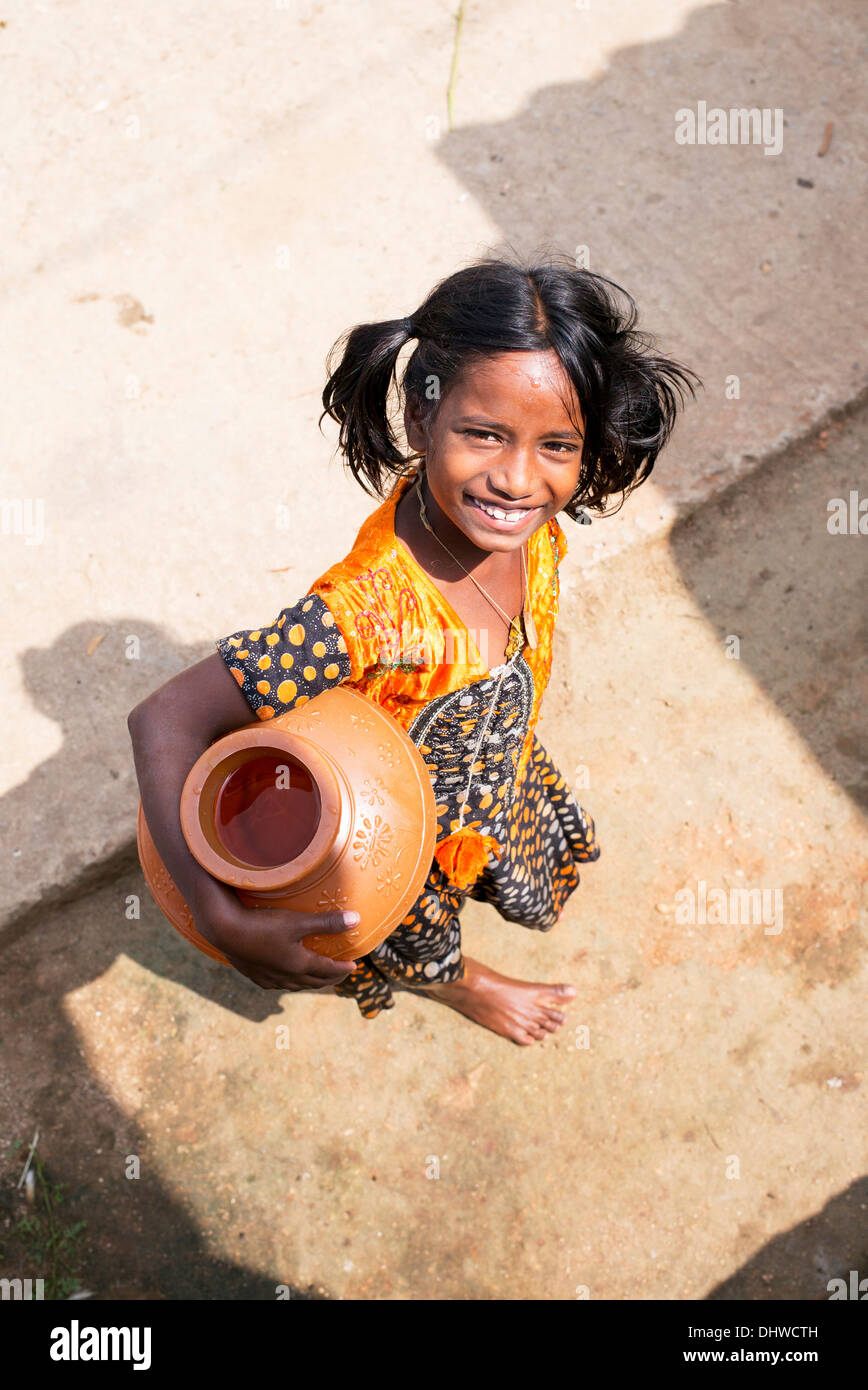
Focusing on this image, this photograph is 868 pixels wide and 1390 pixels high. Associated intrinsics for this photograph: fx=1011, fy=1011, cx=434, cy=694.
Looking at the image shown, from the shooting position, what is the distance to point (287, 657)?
157 centimetres

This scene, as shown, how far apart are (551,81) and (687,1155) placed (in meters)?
4.00

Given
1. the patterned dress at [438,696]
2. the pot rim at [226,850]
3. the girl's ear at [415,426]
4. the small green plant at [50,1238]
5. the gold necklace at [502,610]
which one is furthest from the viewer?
the small green plant at [50,1238]

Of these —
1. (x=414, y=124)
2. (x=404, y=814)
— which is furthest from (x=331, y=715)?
(x=414, y=124)

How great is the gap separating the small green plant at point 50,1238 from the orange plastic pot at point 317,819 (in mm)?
1479

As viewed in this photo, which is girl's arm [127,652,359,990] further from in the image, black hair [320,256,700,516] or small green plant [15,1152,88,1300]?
small green plant [15,1152,88,1300]

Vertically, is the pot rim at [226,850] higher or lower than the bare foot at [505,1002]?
higher

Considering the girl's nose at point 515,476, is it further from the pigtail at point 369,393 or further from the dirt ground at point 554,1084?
the dirt ground at point 554,1084

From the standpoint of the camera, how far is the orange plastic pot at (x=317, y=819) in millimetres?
1508

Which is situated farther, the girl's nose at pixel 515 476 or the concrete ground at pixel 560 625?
the concrete ground at pixel 560 625

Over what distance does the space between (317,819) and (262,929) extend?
19 cm

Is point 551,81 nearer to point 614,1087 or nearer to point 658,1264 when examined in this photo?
point 614,1087

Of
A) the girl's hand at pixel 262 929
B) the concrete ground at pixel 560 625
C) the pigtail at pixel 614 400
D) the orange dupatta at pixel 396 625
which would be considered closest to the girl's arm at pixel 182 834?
the girl's hand at pixel 262 929

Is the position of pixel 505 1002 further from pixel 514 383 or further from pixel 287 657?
pixel 514 383

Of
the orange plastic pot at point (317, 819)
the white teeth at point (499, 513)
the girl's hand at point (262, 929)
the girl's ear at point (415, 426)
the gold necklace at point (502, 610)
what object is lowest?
the girl's hand at point (262, 929)
